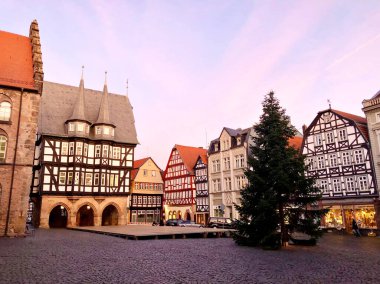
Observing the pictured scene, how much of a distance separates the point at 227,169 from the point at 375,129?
67.8 feet

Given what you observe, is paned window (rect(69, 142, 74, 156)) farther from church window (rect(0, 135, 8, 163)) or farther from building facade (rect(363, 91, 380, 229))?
building facade (rect(363, 91, 380, 229))

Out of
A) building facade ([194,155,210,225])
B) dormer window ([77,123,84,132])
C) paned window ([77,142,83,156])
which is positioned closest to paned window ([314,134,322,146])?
building facade ([194,155,210,225])

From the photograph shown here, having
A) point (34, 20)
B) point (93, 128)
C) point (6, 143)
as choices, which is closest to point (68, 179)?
point (93, 128)

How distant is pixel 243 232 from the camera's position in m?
18.6

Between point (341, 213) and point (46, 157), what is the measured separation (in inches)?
1306

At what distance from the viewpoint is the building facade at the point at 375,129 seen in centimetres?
3036

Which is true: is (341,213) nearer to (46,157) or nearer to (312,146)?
(312,146)

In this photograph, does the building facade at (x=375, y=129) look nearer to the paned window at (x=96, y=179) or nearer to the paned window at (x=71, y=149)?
the paned window at (x=96, y=179)

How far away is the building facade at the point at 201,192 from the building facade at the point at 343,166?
60.0 feet

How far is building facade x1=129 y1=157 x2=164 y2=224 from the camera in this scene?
5291cm

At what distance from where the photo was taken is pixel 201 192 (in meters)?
51.4

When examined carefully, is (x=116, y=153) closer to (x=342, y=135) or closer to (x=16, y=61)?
(x=16, y=61)

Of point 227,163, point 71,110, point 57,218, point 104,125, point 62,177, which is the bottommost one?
point 57,218

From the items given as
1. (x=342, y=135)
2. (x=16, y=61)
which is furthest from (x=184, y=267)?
(x=342, y=135)
